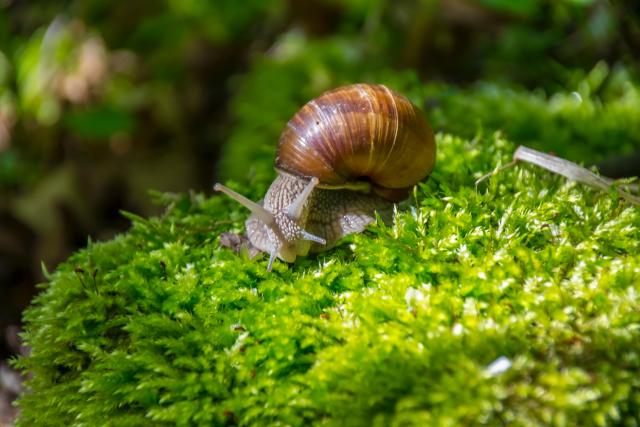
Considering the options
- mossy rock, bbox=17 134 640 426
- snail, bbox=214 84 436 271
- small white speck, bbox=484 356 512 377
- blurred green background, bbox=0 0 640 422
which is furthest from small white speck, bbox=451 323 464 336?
blurred green background, bbox=0 0 640 422

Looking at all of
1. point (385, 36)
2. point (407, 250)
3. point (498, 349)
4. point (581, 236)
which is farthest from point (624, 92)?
point (498, 349)

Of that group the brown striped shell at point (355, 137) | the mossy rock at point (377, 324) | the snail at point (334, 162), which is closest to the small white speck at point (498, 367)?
the mossy rock at point (377, 324)

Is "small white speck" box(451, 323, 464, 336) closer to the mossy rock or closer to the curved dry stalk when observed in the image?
the mossy rock

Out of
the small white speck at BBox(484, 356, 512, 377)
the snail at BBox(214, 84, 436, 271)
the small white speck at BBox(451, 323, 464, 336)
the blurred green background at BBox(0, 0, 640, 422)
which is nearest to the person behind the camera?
the small white speck at BBox(484, 356, 512, 377)

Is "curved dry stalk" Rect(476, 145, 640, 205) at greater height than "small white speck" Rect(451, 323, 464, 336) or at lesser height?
greater

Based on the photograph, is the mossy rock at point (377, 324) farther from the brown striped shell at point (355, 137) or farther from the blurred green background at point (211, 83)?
the blurred green background at point (211, 83)

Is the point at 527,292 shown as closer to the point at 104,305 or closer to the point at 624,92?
the point at 104,305
